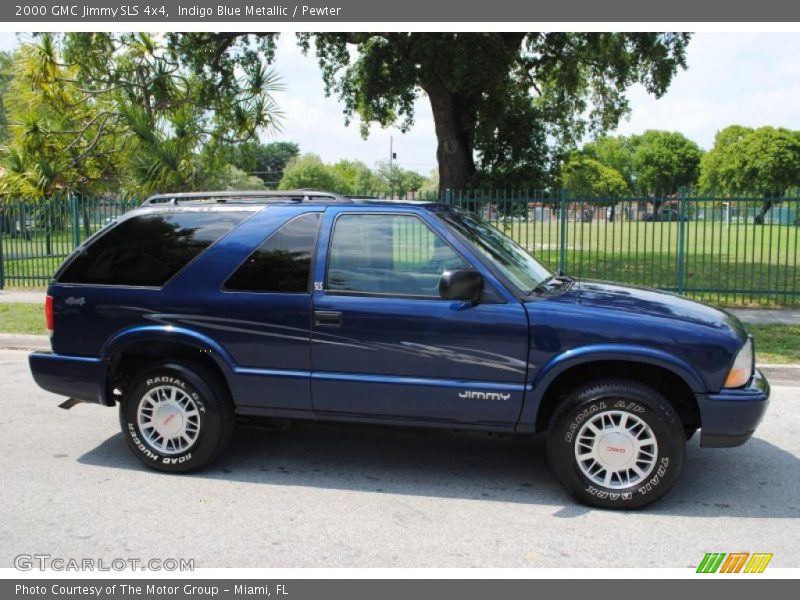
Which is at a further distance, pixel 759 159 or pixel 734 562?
pixel 759 159

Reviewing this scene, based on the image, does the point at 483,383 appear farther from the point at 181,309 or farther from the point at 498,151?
the point at 498,151

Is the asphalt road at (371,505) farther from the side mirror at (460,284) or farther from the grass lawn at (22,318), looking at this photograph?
the grass lawn at (22,318)

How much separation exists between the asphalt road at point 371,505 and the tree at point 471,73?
11145 millimetres

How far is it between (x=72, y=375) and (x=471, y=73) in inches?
479

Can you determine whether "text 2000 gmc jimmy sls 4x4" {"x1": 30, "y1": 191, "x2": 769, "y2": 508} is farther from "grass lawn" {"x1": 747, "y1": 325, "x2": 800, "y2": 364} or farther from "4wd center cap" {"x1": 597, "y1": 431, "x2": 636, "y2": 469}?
"grass lawn" {"x1": 747, "y1": 325, "x2": 800, "y2": 364}

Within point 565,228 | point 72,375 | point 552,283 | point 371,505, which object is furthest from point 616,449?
point 565,228

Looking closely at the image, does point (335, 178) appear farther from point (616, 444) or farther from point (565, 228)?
point (616, 444)

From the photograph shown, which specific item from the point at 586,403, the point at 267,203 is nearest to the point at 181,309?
the point at 267,203

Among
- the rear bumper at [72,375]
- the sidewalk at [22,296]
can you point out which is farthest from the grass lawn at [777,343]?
the sidewalk at [22,296]

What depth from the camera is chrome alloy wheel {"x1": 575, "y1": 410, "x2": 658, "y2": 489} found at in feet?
14.9

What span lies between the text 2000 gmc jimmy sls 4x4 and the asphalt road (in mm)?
371

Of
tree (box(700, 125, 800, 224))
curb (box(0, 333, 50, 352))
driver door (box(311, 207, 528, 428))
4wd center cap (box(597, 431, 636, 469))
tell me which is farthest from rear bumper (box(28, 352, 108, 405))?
tree (box(700, 125, 800, 224))

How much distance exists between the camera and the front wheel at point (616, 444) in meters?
4.50

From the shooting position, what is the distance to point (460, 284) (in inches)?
181
